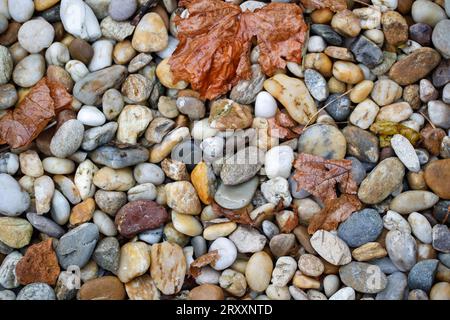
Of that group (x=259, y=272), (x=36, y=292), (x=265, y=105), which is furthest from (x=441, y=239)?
(x=36, y=292)

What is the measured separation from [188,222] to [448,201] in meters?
0.91

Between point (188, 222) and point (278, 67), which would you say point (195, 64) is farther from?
point (188, 222)

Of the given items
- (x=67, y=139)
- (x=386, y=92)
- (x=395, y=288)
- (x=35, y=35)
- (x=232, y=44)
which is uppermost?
(x=35, y=35)

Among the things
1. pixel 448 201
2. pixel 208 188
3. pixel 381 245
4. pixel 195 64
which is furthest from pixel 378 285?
pixel 195 64

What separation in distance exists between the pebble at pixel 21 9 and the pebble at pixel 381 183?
1376mm

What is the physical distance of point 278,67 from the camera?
7.36 feet

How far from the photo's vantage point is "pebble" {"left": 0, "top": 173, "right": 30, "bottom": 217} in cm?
209

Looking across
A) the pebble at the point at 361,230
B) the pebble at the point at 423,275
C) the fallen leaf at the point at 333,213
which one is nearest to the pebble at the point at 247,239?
the fallen leaf at the point at 333,213

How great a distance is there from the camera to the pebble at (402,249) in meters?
2.04

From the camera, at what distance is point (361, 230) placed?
2.08 metres

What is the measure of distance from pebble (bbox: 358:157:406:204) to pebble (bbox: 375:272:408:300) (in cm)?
27

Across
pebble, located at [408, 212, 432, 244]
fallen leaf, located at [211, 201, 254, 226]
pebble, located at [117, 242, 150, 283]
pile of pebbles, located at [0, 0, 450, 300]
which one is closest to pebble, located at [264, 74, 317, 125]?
pile of pebbles, located at [0, 0, 450, 300]

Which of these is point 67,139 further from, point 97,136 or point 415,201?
point 415,201

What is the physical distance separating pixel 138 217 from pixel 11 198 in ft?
1.44
